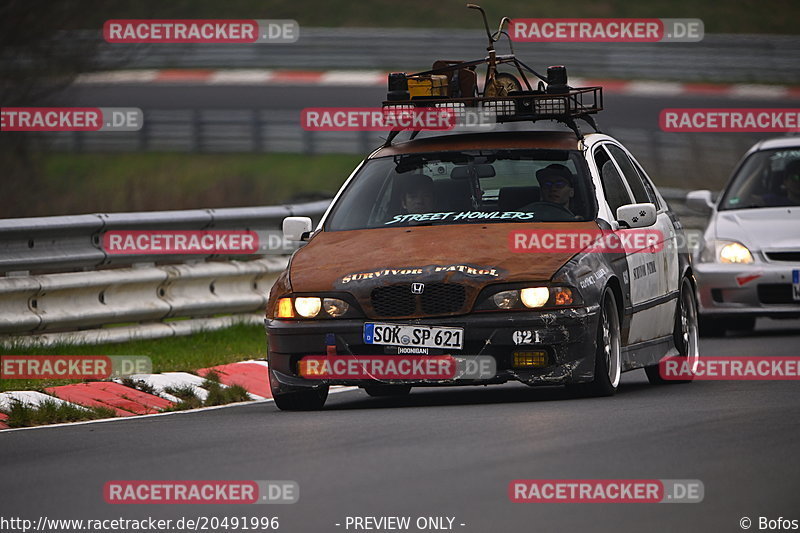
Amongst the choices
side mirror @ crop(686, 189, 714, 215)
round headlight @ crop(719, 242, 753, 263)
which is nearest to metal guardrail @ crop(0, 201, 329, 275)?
side mirror @ crop(686, 189, 714, 215)

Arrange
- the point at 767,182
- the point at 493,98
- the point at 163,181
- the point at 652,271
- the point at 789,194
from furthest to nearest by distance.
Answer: the point at 163,181 < the point at 767,182 < the point at 789,194 < the point at 652,271 < the point at 493,98

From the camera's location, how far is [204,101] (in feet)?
143

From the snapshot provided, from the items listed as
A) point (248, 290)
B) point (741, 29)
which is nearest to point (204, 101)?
point (741, 29)

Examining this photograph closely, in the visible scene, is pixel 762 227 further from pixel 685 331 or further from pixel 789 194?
pixel 685 331

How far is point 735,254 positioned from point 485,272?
6.35 meters

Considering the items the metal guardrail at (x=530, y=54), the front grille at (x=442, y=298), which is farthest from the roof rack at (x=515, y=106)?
the metal guardrail at (x=530, y=54)

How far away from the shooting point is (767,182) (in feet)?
53.9

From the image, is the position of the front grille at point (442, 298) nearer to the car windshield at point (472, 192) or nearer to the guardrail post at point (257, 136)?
the car windshield at point (472, 192)

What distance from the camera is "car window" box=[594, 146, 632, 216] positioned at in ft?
37.6

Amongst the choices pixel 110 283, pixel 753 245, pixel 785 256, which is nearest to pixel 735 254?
pixel 753 245

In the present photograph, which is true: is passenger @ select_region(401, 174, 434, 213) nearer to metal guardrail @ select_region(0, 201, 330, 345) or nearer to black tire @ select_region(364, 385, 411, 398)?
black tire @ select_region(364, 385, 411, 398)

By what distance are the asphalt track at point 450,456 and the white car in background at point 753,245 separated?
4722mm

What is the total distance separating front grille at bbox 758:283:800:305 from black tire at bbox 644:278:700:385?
2943 mm

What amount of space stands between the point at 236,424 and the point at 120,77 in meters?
37.7
